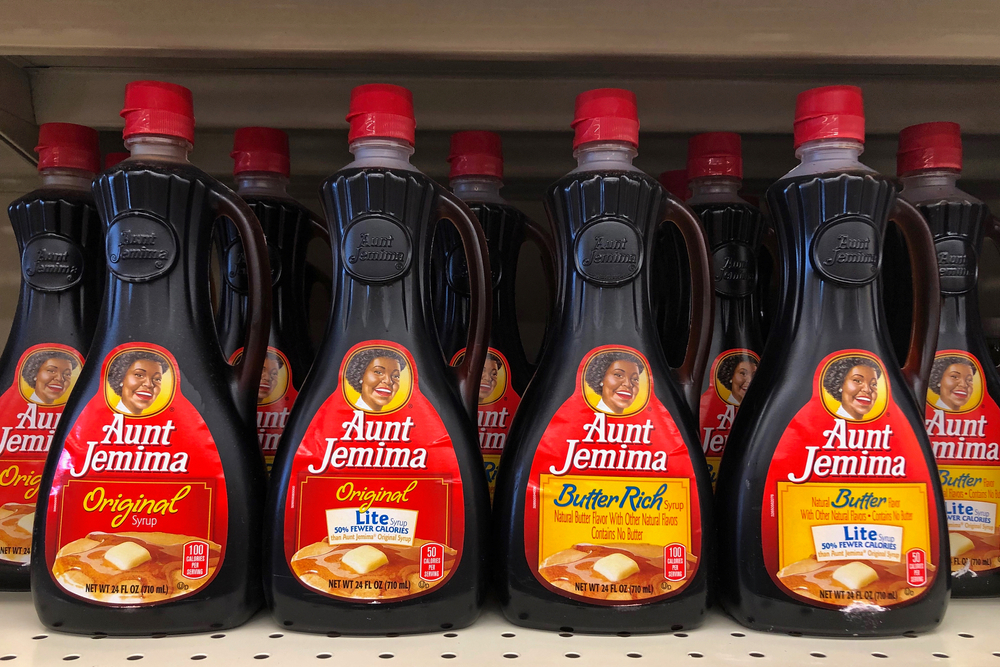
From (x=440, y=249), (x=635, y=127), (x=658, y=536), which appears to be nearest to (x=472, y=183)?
(x=440, y=249)

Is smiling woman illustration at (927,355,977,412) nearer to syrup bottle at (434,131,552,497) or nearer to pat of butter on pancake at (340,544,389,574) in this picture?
syrup bottle at (434,131,552,497)

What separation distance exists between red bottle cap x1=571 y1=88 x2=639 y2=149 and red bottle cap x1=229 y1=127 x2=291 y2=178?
40cm

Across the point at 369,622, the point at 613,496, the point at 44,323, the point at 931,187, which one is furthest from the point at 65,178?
the point at 931,187

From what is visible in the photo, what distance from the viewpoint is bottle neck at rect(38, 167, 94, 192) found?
906 mm

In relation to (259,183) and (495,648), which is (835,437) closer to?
(495,648)

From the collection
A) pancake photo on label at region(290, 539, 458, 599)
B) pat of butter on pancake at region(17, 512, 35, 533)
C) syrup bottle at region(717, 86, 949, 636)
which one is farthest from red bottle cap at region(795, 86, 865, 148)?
pat of butter on pancake at region(17, 512, 35, 533)

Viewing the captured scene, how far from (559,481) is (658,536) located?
0.11 m

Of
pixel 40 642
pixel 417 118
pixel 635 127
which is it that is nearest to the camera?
pixel 40 642

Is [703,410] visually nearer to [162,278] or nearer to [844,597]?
[844,597]

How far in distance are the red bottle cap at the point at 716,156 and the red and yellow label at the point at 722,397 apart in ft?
0.76

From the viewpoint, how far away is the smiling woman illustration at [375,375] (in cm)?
76

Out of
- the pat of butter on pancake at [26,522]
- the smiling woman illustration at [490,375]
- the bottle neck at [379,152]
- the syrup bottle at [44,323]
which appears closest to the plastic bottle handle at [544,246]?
the smiling woman illustration at [490,375]

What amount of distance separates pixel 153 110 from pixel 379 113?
0.24 m

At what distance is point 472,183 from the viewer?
99 cm
